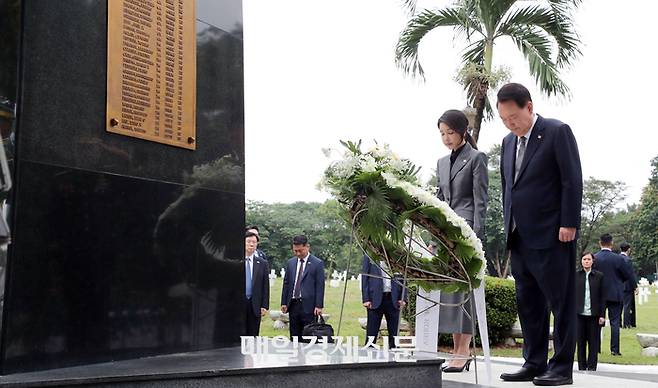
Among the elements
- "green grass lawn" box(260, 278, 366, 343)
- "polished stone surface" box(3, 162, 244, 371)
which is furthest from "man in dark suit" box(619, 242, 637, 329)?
"polished stone surface" box(3, 162, 244, 371)

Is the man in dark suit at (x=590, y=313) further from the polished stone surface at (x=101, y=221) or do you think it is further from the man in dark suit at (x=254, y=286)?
the polished stone surface at (x=101, y=221)

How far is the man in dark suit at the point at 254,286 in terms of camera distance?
913 cm

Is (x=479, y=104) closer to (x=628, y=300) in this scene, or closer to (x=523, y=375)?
(x=628, y=300)

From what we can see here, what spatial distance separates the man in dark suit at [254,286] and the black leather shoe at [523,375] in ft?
14.7

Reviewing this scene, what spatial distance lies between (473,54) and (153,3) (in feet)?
36.7

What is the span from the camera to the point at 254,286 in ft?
30.4

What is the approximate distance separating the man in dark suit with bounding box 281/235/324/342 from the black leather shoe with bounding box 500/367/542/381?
489 cm

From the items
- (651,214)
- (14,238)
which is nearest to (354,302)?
(14,238)

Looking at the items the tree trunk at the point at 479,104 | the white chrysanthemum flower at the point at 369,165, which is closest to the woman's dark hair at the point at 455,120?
the white chrysanthemum flower at the point at 369,165

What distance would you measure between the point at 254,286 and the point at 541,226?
196 inches

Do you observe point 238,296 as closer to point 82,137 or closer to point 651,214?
point 82,137

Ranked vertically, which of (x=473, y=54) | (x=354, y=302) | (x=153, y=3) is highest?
(x=473, y=54)

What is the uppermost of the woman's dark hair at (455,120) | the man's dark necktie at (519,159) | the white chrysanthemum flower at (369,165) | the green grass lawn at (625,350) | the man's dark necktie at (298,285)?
the woman's dark hair at (455,120)

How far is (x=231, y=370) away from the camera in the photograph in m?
3.72
